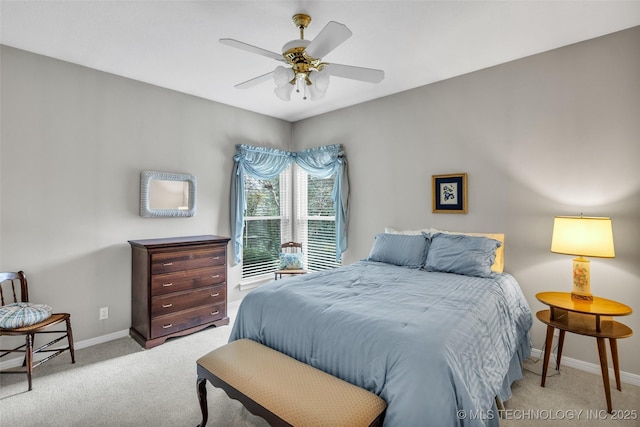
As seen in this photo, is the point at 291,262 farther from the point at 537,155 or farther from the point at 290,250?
the point at 537,155

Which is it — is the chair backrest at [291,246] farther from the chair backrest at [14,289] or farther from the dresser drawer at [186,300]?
the chair backrest at [14,289]

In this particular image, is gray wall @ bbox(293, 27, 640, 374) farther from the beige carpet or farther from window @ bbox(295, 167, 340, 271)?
window @ bbox(295, 167, 340, 271)

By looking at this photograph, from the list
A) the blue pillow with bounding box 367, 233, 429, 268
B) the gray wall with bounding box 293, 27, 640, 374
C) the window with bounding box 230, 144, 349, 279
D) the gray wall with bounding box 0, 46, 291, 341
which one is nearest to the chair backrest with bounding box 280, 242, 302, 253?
the window with bounding box 230, 144, 349, 279

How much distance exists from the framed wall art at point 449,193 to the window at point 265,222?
2363 mm

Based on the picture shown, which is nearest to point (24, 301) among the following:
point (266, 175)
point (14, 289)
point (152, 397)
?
point (14, 289)

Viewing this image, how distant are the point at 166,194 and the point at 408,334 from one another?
10.4 feet

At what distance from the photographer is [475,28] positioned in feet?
8.00

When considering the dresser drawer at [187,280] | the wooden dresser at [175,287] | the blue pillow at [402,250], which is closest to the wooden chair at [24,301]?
the wooden dresser at [175,287]

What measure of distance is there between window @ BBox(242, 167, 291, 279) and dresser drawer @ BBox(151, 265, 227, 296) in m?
0.92

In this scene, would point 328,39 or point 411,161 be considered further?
point 411,161

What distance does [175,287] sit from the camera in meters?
3.23

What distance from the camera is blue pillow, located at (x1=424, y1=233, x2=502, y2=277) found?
271cm

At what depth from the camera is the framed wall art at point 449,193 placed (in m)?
3.31

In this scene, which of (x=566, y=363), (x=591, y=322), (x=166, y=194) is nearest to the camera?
(x=591, y=322)
